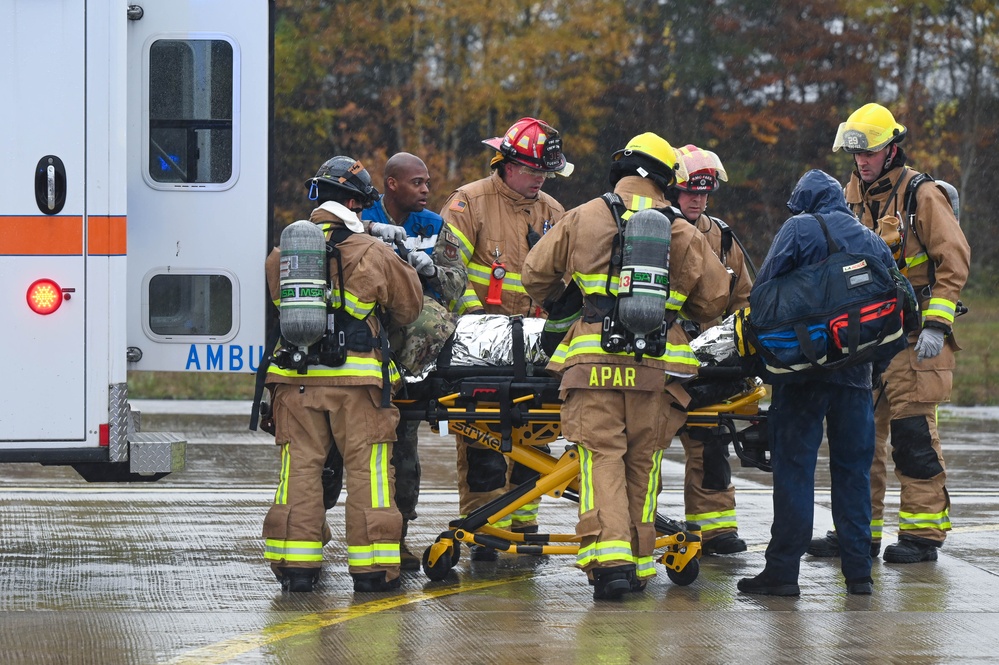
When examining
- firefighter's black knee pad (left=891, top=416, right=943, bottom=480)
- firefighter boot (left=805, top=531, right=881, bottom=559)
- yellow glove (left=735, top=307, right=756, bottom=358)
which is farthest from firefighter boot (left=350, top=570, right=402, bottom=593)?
firefighter's black knee pad (left=891, top=416, right=943, bottom=480)

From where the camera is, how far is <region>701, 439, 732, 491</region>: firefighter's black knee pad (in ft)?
25.1

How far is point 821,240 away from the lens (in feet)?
20.7

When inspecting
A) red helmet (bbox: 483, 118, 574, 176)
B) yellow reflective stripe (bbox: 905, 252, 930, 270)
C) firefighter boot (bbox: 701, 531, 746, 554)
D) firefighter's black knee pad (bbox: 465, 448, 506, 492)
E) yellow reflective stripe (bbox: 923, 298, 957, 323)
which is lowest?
firefighter boot (bbox: 701, 531, 746, 554)

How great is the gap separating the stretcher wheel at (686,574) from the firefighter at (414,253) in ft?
4.14

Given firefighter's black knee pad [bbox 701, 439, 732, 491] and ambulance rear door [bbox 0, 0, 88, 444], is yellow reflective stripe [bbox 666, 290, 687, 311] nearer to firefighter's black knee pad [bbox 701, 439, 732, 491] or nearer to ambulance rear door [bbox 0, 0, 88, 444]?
firefighter's black knee pad [bbox 701, 439, 732, 491]

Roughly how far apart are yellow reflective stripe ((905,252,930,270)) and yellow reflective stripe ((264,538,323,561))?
3.38 m

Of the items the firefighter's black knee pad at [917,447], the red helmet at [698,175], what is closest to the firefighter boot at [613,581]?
the firefighter's black knee pad at [917,447]

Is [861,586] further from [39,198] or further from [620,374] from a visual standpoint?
[39,198]

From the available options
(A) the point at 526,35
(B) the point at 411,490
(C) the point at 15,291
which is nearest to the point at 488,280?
(B) the point at 411,490

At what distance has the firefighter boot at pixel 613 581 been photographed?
20.4 feet

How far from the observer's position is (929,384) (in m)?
7.32

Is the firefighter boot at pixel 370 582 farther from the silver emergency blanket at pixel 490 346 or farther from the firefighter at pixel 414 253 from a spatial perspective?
the silver emergency blanket at pixel 490 346

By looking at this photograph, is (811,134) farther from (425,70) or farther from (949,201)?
(949,201)

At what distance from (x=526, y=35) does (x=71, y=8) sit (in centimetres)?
1447
